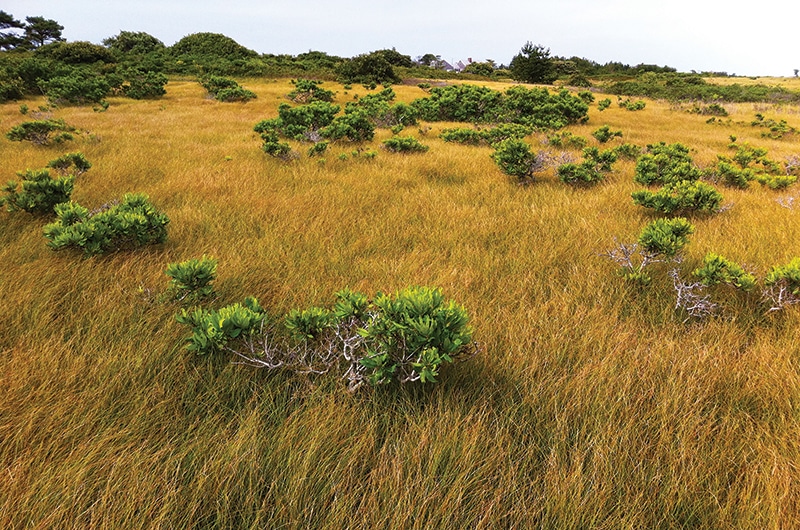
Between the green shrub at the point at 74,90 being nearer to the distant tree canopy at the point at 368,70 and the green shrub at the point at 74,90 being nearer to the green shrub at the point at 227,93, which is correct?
the green shrub at the point at 227,93

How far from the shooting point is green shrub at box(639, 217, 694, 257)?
3.07 meters

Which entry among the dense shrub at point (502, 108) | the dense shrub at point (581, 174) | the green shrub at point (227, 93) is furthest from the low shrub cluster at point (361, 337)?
the green shrub at point (227, 93)

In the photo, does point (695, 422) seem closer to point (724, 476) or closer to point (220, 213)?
point (724, 476)

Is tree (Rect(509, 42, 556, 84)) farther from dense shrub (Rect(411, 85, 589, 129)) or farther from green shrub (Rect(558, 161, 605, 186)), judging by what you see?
green shrub (Rect(558, 161, 605, 186))

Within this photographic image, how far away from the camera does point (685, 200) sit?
4.64 metres

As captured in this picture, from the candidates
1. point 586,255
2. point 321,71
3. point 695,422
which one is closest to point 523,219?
point 586,255

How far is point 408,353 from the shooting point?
1934 mm

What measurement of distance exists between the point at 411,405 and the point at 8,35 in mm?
62453

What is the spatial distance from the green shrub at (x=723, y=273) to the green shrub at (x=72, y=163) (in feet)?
27.9

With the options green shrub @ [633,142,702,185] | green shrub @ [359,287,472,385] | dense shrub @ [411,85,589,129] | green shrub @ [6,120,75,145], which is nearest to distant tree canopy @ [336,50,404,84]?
dense shrub @ [411,85,589,129]

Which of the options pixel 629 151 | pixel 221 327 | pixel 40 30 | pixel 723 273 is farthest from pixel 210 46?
pixel 723 273

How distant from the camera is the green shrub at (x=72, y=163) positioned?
6.01m

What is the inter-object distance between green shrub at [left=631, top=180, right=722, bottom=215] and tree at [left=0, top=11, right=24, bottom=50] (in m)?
60.9

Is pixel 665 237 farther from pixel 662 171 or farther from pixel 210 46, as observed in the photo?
pixel 210 46
